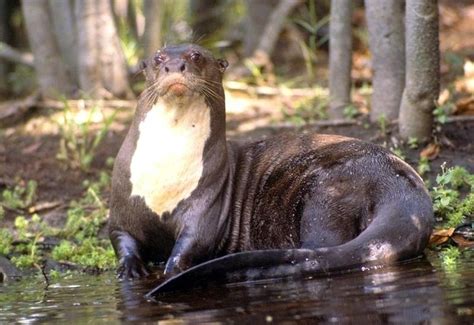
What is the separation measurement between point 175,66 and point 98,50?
4136 millimetres

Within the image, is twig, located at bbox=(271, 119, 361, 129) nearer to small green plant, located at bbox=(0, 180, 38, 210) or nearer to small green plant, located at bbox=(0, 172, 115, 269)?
small green plant, located at bbox=(0, 172, 115, 269)

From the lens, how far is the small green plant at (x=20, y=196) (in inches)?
295

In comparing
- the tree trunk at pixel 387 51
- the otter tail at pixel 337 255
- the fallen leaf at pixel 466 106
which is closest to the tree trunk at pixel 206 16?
the tree trunk at pixel 387 51

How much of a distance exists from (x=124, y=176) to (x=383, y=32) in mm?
2547

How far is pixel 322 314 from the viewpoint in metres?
3.89

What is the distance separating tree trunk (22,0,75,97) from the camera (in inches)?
378

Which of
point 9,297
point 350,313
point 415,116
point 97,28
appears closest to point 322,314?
point 350,313

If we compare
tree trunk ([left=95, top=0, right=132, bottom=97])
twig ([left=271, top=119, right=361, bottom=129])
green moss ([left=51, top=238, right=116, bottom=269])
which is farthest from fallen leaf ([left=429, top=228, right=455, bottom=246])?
tree trunk ([left=95, top=0, right=132, bottom=97])

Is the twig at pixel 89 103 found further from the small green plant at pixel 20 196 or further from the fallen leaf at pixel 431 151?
the fallen leaf at pixel 431 151

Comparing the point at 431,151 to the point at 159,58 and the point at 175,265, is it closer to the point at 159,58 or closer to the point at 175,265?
the point at 159,58

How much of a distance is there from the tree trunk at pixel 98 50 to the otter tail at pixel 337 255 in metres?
4.82

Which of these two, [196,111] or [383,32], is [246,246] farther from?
[383,32]

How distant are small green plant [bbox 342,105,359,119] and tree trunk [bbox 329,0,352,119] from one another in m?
0.06

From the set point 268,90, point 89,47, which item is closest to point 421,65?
point 268,90
